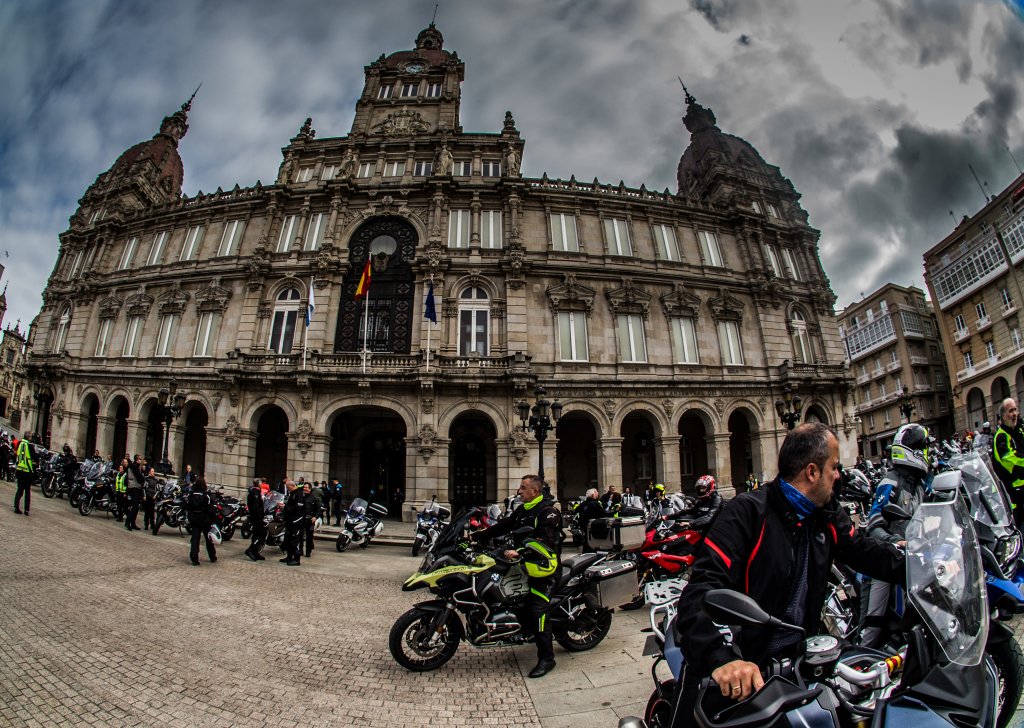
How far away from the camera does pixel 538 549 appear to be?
475cm

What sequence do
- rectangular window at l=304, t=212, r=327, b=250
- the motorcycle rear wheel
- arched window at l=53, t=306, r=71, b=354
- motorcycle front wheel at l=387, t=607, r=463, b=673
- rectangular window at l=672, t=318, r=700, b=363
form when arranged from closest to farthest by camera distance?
the motorcycle rear wheel < motorcycle front wheel at l=387, t=607, r=463, b=673 < rectangular window at l=672, t=318, r=700, b=363 < rectangular window at l=304, t=212, r=327, b=250 < arched window at l=53, t=306, r=71, b=354

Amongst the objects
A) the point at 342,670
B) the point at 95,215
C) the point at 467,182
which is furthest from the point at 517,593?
the point at 95,215

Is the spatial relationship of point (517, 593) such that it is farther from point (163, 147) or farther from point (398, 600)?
point (163, 147)

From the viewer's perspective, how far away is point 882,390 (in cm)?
4266

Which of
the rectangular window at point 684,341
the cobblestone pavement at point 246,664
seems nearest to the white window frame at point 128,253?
the cobblestone pavement at point 246,664

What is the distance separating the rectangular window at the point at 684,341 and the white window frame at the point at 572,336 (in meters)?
4.59

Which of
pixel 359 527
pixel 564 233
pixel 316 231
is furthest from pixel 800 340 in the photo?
pixel 316 231

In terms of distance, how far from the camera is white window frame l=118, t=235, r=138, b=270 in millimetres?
25188

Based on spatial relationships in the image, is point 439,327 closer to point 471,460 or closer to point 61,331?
point 471,460

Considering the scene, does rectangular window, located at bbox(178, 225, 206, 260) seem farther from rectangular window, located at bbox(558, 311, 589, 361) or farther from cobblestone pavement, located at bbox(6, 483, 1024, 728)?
cobblestone pavement, located at bbox(6, 483, 1024, 728)

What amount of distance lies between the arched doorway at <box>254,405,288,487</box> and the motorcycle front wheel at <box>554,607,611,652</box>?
2038 centimetres

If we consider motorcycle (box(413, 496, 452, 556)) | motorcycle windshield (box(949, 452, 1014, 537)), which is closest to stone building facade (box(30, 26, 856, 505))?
motorcycle (box(413, 496, 452, 556))

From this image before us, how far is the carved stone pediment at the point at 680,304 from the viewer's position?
71.6 ft

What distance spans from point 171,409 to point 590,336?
17383mm
